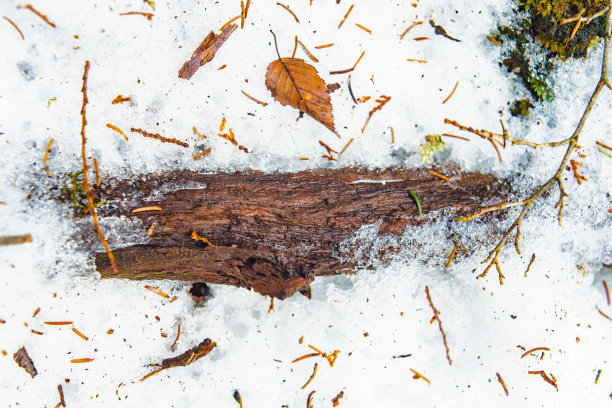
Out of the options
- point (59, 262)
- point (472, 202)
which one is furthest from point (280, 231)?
point (59, 262)

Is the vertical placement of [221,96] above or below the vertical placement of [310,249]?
above

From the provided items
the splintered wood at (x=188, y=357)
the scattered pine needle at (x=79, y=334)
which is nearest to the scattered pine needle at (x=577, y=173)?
the splintered wood at (x=188, y=357)

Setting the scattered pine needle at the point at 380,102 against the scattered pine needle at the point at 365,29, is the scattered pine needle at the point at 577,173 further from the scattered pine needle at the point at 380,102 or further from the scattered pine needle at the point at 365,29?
the scattered pine needle at the point at 365,29

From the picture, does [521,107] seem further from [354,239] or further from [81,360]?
[81,360]

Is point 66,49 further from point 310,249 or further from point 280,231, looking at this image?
point 310,249

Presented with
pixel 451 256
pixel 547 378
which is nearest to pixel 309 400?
pixel 451 256

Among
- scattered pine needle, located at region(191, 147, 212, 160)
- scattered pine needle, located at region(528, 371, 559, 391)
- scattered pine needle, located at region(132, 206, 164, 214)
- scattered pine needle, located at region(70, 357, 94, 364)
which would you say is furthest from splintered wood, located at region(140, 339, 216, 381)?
scattered pine needle, located at region(528, 371, 559, 391)
